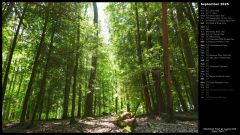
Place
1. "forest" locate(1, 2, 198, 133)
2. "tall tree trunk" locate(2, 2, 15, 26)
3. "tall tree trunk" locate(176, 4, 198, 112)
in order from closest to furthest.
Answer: "tall tree trunk" locate(2, 2, 15, 26) < "forest" locate(1, 2, 198, 133) < "tall tree trunk" locate(176, 4, 198, 112)

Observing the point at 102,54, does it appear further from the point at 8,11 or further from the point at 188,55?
the point at 8,11

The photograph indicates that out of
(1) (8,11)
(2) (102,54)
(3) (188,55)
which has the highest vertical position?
(1) (8,11)

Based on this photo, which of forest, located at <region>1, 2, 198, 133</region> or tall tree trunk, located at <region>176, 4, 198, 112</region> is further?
tall tree trunk, located at <region>176, 4, 198, 112</region>

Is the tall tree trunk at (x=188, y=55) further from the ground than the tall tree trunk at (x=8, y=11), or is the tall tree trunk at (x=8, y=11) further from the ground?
the tall tree trunk at (x=8, y=11)

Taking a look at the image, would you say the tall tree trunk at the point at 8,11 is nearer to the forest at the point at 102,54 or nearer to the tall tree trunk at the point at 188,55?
the forest at the point at 102,54

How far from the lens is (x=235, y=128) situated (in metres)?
7.56

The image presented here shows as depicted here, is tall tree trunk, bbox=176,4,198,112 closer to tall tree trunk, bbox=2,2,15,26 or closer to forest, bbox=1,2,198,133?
forest, bbox=1,2,198,133

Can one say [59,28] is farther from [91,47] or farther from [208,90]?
[208,90]

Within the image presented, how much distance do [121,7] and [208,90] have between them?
15.2 meters

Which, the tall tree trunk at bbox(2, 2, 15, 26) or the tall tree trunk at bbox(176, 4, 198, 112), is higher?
the tall tree trunk at bbox(2, 2, 15, 26)

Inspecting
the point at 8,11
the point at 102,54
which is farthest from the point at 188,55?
the point at 8,11

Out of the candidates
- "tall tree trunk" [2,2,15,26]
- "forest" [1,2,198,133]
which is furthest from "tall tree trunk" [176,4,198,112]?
"tall tree trunk" [2,2,15,26]

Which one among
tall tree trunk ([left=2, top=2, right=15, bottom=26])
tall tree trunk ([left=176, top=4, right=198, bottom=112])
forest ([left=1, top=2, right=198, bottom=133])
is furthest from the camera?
tall tree trunk ([left=176, top=4, right=198, bottom=112])

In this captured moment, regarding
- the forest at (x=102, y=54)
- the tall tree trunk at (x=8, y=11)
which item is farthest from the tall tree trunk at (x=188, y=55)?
the tall tree trunk at (x=8, y=11)
